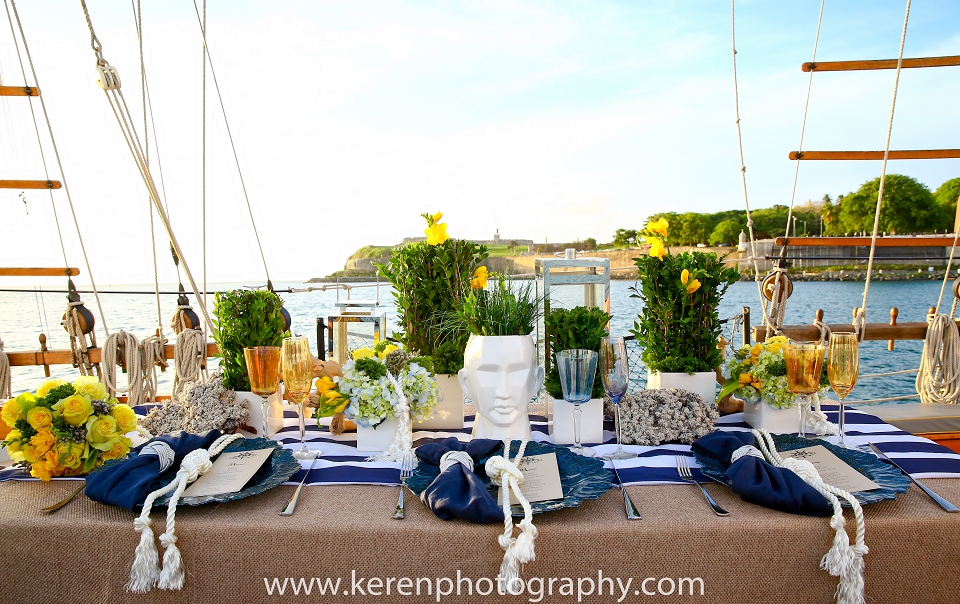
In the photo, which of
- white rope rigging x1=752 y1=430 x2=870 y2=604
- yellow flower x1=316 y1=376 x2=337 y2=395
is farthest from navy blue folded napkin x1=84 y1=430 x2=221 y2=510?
white rope rigging x1=752 y1=430 x2=870 y2=604

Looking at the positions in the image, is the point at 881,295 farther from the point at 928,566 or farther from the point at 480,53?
the point at 928,566

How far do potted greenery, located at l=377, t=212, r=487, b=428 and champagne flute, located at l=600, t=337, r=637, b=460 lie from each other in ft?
1.48

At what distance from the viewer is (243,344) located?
5.85 feet

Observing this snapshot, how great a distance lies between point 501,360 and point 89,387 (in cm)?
101

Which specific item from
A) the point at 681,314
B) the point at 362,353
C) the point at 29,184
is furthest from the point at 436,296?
the point at 29,184

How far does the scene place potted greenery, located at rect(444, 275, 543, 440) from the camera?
58.2 inches

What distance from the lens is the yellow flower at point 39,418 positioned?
1.35 m

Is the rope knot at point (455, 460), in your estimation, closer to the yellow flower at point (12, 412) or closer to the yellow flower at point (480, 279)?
the yellow flower at point (480, 279)

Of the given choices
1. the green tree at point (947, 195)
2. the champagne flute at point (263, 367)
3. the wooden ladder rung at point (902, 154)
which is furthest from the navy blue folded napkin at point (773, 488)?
the green tree at point (947, 195)

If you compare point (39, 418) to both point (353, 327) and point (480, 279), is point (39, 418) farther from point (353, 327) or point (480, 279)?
point (480, 279)

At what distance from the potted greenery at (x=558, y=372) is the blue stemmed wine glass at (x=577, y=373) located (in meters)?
0.12

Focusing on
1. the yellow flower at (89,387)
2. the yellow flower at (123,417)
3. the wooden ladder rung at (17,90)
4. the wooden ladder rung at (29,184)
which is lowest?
the yellow flower at (123,417)

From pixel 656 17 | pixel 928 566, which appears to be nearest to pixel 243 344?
pixel 928 566

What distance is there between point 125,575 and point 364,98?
280 inches
